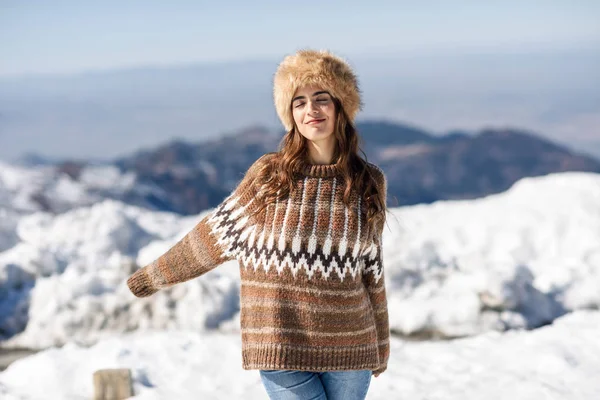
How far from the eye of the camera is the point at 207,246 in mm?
2852

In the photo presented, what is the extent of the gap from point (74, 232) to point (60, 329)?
2.01 m

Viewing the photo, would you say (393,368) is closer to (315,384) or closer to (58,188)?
(315,384)

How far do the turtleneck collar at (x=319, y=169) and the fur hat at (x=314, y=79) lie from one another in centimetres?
16

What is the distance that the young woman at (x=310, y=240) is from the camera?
8.73 ft

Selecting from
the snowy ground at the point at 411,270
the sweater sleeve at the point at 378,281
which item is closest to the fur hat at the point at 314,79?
the sweater sleeve at the point at 378,281

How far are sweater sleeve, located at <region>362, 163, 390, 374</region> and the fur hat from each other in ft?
0.96

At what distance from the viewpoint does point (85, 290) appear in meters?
6.25

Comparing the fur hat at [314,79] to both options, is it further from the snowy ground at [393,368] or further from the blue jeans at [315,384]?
the snowy ground at [393,368]

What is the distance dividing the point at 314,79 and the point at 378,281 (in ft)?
2.49

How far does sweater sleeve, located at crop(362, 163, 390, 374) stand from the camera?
283 cm

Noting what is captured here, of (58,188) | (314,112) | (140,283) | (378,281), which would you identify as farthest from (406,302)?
(58,188)

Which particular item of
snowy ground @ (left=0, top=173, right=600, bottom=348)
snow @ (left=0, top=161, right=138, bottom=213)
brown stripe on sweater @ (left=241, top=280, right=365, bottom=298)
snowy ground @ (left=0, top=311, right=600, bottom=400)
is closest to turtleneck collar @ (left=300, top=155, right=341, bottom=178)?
brown stripe on sweater @ (left=241, top=280, right=365, bottom=298)

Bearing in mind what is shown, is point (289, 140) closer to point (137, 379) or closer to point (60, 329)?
point (137, 379)

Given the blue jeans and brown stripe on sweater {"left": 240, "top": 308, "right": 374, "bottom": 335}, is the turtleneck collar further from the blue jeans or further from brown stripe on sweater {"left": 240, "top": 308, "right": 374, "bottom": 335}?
the blue jeans
